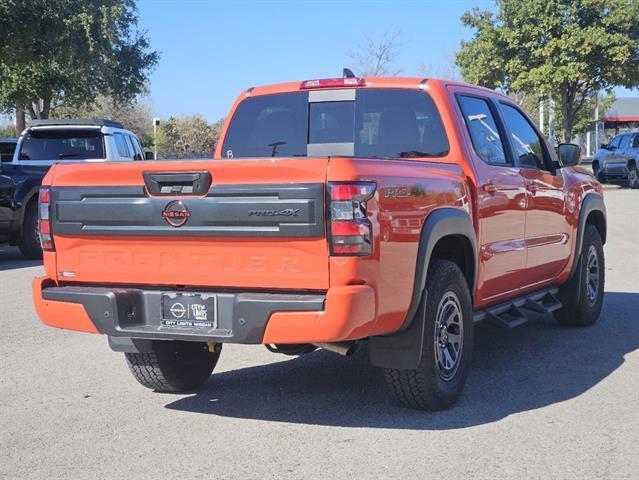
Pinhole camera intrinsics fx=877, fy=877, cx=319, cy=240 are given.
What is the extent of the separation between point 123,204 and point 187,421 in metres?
1.35

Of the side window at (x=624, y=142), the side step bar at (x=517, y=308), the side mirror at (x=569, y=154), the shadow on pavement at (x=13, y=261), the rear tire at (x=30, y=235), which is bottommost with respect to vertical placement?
the shadow on pavement at (x=13, y=261)

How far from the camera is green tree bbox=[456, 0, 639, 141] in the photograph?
108 feet

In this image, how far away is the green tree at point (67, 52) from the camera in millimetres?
19859

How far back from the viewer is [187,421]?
202 inches

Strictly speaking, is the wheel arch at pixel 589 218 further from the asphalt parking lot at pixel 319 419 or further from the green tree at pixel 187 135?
the green tree at pixel 187 135

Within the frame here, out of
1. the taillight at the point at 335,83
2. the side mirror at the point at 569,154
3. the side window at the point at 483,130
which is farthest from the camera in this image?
the side mirror at the point at 569,154

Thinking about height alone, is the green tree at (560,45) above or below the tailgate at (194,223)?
above

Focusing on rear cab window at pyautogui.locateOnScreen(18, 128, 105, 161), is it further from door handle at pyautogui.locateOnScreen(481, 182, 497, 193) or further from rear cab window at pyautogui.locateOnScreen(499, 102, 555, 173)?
door handle at pyautogui.locateOnScreen(481, 182, 497, 193)

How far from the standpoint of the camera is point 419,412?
5188 millimetres

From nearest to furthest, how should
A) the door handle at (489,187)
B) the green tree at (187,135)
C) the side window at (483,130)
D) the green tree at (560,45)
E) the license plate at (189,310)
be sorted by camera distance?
the license plate at (189,310), the door handle at (489,187), the side window at (483,130), the green tree at (560,45), the green tree at (187,135)

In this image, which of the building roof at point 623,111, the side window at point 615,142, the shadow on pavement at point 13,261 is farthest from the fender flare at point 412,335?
the building roof at point 623,111

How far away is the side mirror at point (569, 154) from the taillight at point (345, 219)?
3.55 meters

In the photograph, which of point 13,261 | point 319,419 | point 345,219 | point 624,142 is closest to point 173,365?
point 319,419

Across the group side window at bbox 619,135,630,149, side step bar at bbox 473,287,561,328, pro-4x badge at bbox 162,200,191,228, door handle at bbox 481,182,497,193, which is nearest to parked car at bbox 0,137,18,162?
side step bar at bbox 473,287,561,328
